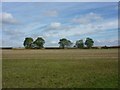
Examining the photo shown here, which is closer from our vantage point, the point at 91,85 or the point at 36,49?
the point at 91,85

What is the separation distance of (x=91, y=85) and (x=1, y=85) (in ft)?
19.0

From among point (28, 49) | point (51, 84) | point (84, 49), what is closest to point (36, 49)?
point (28, 49)

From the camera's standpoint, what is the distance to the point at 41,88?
17016mm

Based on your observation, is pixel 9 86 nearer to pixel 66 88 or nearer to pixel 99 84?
pixel 66 88

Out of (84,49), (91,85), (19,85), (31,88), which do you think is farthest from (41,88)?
(84,49)

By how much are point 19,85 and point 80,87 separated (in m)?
4.04

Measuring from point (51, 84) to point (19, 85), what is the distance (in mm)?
2088

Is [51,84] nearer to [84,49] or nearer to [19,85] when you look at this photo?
[19,85]

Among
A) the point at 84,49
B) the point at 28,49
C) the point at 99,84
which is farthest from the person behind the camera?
the point at 84,49

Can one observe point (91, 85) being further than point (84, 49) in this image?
No

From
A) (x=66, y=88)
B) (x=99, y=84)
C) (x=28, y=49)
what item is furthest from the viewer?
(x=28, y=49)

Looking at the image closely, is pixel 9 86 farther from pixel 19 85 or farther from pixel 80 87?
pixel 80 87

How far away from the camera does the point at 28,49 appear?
108m

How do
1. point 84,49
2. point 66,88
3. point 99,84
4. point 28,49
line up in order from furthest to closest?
point 84,49
point 28,49
point 99,84
point 66,88
